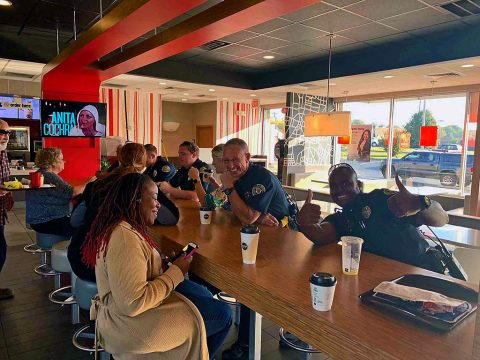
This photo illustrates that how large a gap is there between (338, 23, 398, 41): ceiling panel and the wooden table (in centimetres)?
360

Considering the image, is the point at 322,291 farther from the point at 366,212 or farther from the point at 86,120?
the point at 86,120

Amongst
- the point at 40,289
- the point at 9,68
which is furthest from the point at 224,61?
the point at 40,289

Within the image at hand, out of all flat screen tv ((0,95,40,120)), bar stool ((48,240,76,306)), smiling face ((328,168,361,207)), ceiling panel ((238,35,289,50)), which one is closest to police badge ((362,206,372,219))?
smiling face ((328,168,361,207))

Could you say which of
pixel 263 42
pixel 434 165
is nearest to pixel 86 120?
pixel 263 42

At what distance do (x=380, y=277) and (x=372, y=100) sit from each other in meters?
8.44

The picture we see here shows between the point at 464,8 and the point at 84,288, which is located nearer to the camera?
the point at 84,288

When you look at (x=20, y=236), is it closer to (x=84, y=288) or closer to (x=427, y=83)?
(x=84, y=288)

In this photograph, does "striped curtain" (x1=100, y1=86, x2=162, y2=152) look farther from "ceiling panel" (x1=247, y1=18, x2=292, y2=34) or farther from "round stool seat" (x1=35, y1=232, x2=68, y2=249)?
"round stool seat" (x1=35, y1=232, x2=68, y2=249)

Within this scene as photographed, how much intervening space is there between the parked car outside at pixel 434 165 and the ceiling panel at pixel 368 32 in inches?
135

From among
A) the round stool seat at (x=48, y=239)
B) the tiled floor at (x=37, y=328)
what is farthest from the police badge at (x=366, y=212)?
the round stool seat at (x=48, y=239)

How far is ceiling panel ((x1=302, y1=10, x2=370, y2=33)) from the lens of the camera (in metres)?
4.21

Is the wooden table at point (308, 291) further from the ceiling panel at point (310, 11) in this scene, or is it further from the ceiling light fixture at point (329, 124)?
the ceiling light fixture at point (329, 124)

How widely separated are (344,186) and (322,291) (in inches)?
48.2

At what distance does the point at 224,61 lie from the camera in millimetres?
6730
